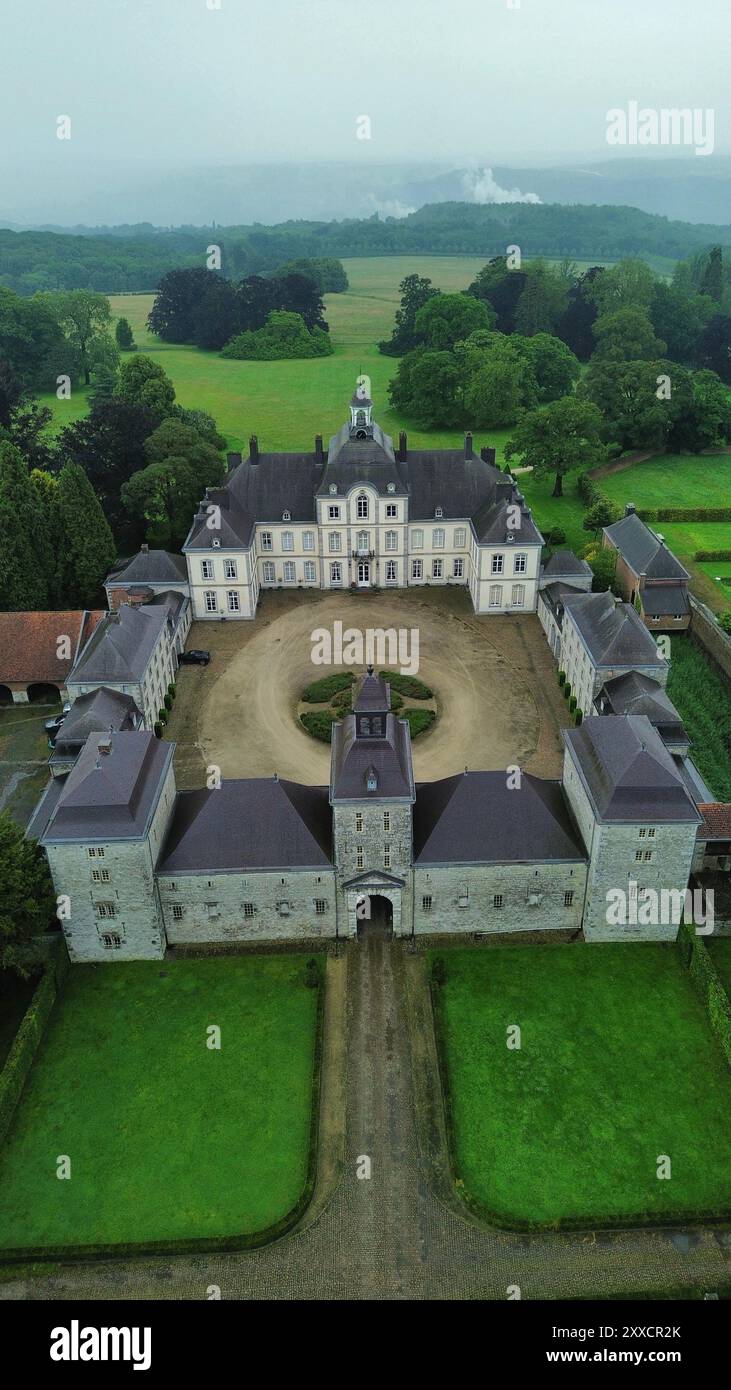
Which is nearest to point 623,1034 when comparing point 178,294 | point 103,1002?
point 103,1002

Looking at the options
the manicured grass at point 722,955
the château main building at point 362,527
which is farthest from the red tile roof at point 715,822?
the château main building at point 362,527

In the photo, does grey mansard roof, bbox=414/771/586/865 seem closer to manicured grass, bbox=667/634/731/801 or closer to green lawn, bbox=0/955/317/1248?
green lawn, bbox=0/955/317/1248

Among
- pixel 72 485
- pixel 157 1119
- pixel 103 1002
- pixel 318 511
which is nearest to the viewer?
pixel 157 1119

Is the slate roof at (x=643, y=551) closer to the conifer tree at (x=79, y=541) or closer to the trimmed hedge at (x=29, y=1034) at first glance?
the conifer tree at (x=79, y=541)

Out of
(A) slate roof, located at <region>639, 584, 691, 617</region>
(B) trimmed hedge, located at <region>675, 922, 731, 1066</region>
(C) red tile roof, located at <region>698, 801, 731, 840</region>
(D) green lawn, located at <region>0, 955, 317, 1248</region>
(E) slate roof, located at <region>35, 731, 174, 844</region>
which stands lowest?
(D) green lawn, located at <region>0, 955, 317, 1248</region>

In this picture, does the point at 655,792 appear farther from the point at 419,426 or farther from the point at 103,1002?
the point at 419,426

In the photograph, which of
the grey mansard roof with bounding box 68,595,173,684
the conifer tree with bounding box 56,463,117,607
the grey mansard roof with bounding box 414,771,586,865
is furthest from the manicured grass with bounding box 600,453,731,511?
the grey mansard roof with bounding box 414,771,586,865
